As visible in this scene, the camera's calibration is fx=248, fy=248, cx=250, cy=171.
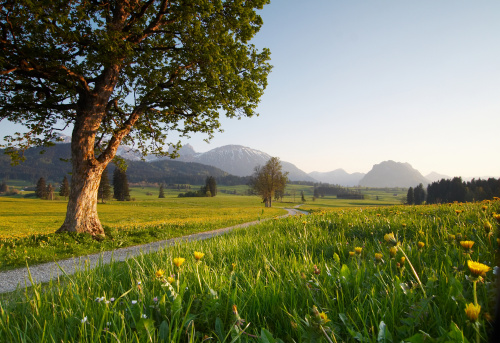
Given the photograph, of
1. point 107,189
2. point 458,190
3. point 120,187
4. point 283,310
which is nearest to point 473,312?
point 283,310

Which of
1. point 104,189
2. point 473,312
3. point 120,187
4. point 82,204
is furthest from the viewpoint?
point 120,187

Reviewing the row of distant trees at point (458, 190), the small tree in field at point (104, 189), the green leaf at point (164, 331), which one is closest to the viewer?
the green leaf at point (164, 331)

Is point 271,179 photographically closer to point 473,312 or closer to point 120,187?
point 120,187

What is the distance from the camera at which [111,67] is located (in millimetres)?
11984

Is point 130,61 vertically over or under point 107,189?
over

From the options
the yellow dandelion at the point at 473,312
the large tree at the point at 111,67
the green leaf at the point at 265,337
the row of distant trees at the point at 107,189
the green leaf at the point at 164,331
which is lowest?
the row of distant trees at the point at 107,189

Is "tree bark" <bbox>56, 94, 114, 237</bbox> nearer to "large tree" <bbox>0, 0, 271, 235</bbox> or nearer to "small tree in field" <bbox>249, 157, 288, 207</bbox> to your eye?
"large tree" <bbox>0, 0, 271, 235</bbox>

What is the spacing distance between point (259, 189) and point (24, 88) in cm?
6039

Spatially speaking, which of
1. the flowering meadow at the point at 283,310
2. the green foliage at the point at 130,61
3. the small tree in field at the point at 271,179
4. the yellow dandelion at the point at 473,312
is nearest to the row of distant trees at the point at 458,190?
the small tree in field at the point at 271,179

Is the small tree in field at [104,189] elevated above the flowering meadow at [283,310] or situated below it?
below

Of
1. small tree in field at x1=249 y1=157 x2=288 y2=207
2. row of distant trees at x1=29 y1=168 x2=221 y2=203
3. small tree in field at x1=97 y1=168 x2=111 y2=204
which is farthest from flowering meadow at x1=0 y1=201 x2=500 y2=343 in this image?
small tree in field at x1=97 y1=168 x2=111 y2=204

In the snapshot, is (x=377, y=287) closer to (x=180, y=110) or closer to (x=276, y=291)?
(x=276, y=291)

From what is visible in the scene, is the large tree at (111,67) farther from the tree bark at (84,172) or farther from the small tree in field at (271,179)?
the small tree in field at (271,179)

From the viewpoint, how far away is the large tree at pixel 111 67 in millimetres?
9766
